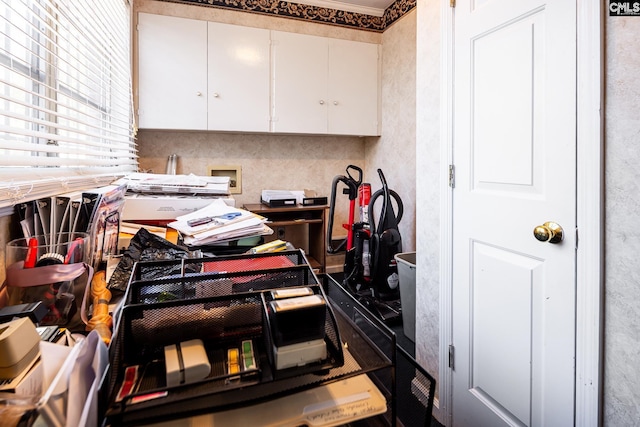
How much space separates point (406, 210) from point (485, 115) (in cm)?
196

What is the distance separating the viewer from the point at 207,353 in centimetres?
48

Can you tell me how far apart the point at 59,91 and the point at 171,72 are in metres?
1.77

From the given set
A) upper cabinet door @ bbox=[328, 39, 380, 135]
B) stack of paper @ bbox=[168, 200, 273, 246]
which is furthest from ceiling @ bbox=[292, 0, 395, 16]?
stack of paper @ bbox=[168, 200, 273, 246]

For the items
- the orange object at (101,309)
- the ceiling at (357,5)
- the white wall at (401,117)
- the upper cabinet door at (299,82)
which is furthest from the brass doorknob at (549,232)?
the ceiling at (357,5)

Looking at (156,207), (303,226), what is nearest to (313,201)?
(303,226)

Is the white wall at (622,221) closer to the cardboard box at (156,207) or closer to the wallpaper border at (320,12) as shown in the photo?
the cardboard box at (156,207)

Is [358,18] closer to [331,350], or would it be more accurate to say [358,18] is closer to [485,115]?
[485,115]

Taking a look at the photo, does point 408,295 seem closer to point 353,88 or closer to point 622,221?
point 622,221

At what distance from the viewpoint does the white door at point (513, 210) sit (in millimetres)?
1058

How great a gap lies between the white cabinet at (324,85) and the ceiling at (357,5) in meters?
0.38

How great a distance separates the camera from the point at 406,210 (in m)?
3.25

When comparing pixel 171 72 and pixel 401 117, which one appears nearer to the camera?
pixel 171 72

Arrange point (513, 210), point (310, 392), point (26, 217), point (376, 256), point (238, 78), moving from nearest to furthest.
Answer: point (310, 392) → point (26, 217) → point (513, 210) → point (376, 256) → point (238, 78)

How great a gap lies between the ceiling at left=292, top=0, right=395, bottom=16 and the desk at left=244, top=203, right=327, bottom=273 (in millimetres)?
1937
